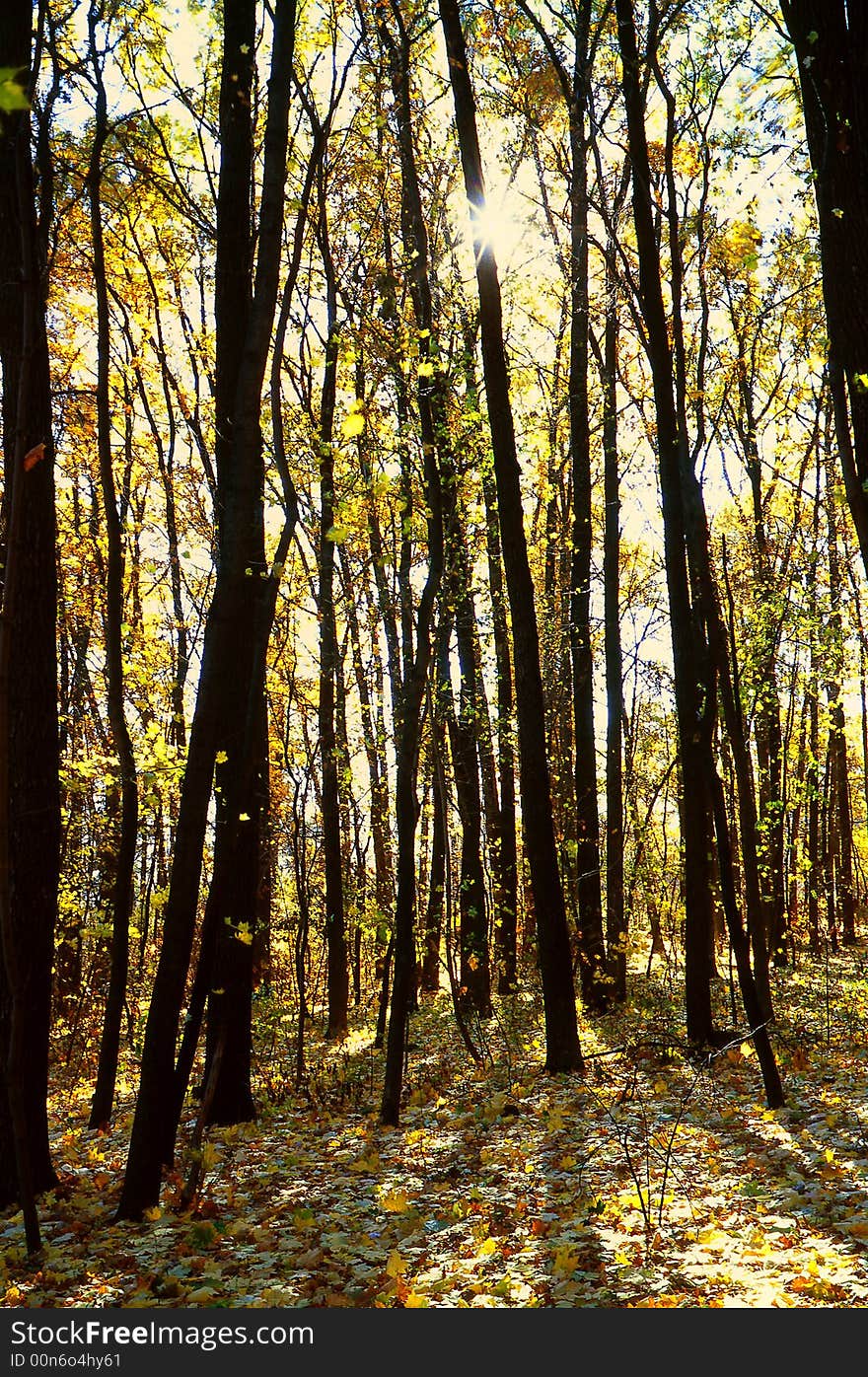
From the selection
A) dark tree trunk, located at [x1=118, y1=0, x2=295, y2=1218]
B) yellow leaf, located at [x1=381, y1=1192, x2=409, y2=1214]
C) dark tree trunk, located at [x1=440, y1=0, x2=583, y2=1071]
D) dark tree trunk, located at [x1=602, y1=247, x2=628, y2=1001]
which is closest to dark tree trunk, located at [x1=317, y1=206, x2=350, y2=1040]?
dark tree trunk, located at [x1=602, y1=247, x2=628, y2=1001]

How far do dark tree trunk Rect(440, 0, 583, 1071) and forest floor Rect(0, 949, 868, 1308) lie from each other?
2.39ft

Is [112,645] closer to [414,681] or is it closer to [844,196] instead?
[414,681]

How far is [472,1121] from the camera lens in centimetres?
763

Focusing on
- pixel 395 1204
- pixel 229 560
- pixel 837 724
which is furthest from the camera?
→ pixel 837 724

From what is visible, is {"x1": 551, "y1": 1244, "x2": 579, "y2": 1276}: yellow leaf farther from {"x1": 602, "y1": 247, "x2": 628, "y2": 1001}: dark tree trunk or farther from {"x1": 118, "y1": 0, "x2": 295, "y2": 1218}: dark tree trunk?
{"x1": 602, "y1": 247, "x2": 628, "y2": 1001}: dark tree trunk

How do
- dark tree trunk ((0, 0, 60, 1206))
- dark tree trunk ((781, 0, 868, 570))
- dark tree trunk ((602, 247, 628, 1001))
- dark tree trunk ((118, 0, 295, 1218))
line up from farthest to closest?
dark tree trunk ((602, 247, 628, 1001)) → dark tree trunk ((0, 0, 60, 1206)) → dark tree trunk ((118, 0, 295, 1218)) → dark tree trunk ((781, 0, 868, 570))

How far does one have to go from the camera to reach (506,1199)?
5484 millimetres

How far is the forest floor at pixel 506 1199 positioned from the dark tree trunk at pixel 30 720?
74cm

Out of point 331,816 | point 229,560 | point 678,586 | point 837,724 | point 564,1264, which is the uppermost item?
point 678,586

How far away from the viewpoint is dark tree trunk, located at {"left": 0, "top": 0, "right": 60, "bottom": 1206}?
19.8 feet

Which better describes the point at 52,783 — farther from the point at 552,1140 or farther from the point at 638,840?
the point at 638,840

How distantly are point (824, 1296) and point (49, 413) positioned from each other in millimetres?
6533

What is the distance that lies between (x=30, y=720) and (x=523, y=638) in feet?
14.3

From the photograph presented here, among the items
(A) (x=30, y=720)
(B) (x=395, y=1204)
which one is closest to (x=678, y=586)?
(A) (x=30, y=720)
